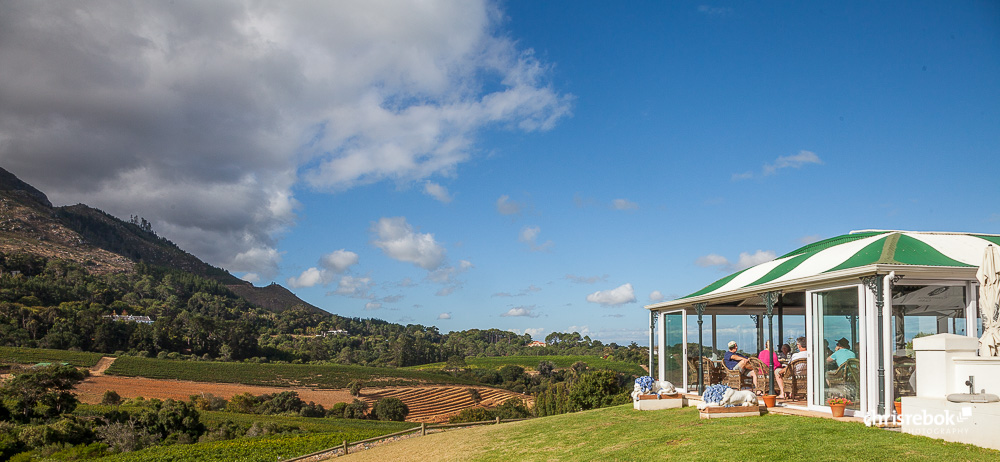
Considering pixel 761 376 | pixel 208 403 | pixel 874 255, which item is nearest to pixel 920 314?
pixel 874 255

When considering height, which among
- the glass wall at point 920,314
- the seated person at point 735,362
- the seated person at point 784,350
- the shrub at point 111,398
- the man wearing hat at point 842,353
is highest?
the glass wall at point 920,314

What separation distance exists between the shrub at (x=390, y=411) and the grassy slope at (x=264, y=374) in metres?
13.6

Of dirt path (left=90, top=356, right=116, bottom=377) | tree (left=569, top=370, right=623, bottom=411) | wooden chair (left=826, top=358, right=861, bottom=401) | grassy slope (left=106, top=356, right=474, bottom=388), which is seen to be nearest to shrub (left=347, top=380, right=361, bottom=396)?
grassy slope (left=106, top=356, right=474, bottom=388)

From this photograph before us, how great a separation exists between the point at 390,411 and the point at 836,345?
4156 centimetres

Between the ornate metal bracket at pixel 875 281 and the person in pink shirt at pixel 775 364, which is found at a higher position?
the ornate metal bracket at pixel 875 281

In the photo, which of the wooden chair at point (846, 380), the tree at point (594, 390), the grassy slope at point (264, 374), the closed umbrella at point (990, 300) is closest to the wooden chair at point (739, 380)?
the wooden chair at point (846, 380)

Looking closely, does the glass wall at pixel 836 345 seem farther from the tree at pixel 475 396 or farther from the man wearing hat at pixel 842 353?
the tree at pixel 475 396

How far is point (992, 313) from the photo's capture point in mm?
6719

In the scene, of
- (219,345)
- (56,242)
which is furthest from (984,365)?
(56,242)

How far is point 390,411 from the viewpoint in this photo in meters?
46.4

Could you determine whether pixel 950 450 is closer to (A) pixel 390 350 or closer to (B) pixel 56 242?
(A) pixel 390 350

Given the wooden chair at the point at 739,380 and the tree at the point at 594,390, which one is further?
Answer: the tree at the point at 594,390

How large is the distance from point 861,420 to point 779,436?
1.72m

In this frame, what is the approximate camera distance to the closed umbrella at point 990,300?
259 inches
